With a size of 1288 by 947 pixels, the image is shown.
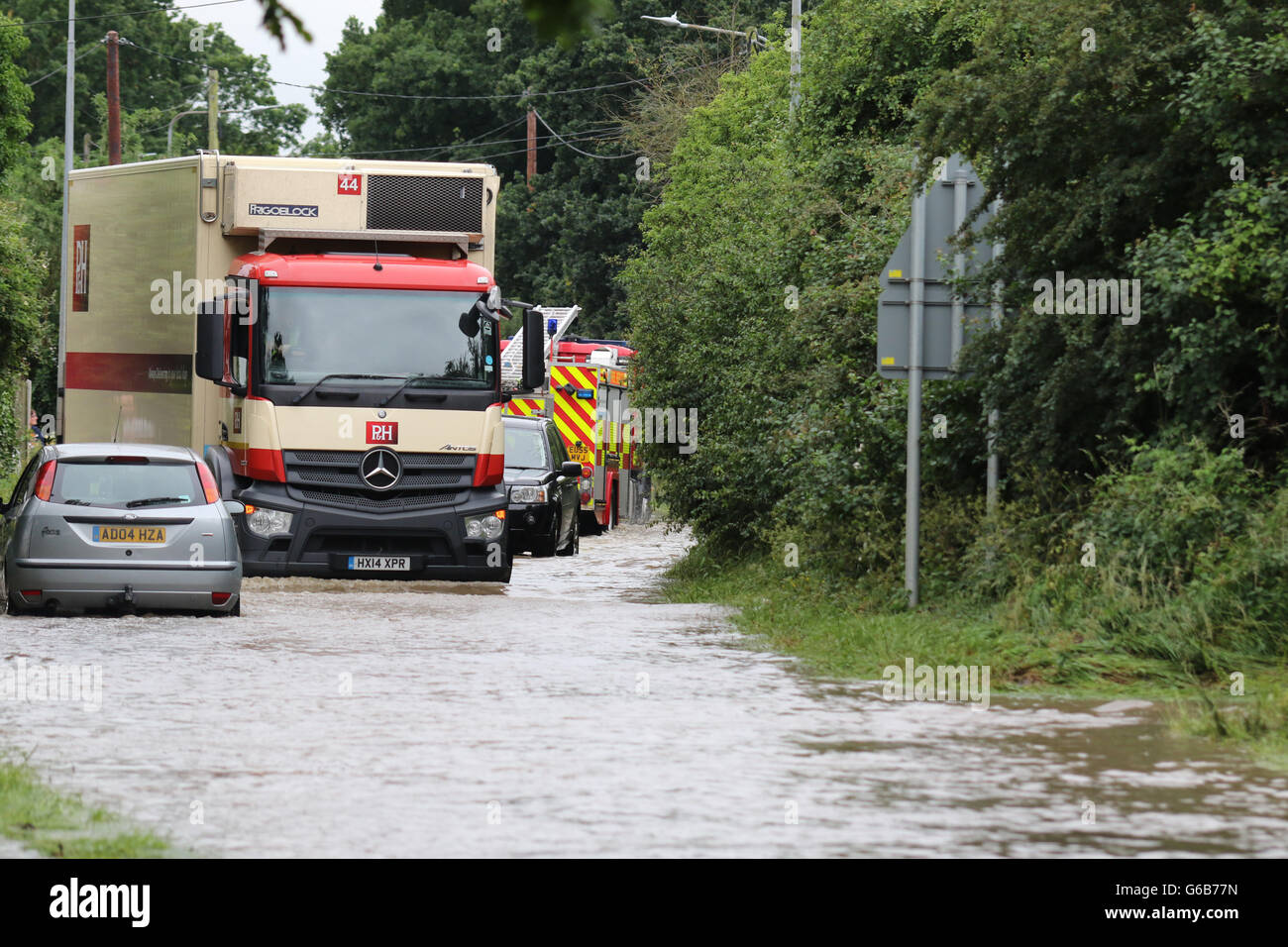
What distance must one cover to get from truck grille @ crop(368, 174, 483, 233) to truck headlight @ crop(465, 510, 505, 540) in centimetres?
271

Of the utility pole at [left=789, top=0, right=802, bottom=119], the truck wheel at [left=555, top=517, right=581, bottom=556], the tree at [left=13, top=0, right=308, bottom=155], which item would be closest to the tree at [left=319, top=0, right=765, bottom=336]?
the tree at [left=13, top=0, right=308, bottom=155]

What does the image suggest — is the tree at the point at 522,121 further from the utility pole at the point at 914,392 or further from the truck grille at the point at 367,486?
the utility pole at the point at 914,392

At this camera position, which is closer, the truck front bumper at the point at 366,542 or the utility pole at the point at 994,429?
the utility pole at the point at 994,429

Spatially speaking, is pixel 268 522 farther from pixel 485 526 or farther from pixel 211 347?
pixel 485 526

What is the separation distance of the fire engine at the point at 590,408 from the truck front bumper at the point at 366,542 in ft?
44.4

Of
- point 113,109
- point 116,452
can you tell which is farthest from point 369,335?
point 113,109

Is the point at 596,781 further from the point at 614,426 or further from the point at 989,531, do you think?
the point at 614,426

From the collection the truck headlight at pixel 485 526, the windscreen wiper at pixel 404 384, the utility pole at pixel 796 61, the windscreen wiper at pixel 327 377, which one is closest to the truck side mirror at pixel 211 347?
the windscreen wiper at pixel 327 377

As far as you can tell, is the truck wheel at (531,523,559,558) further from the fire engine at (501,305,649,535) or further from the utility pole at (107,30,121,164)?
the utility pole at (107,30,121,164)

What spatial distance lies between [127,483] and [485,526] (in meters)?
4.24

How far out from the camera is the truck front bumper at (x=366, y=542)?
61.9 ft

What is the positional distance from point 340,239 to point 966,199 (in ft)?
21.8

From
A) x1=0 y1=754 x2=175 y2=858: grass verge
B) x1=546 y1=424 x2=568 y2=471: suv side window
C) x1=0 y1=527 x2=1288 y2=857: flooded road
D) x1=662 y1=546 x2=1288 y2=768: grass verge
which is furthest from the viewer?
x1=546 y1=424 x2=568 y2=471: suv side window

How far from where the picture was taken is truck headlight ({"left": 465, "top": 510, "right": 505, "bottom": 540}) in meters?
19.3
